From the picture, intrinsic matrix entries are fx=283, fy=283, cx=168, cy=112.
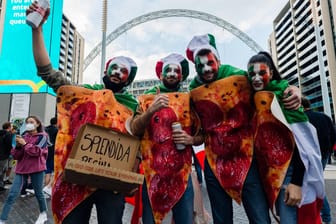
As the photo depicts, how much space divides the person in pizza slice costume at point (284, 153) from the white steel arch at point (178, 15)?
2543cm

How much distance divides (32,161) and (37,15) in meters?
3.11

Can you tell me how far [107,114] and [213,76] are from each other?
29.6 inches

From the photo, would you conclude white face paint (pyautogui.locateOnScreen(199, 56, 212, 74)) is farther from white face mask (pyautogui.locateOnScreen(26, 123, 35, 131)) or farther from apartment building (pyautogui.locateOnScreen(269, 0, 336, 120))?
apartment building (pyautogui.locateOnScreen(269, 0, 336, 120))

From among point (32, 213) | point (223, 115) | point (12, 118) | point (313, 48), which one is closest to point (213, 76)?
point (223, 115)

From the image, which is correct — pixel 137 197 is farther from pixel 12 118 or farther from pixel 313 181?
pixel 12 118

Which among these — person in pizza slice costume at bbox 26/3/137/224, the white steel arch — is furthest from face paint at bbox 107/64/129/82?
the white steel arch

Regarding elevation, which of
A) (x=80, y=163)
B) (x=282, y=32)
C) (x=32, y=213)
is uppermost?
(x=282, y=32)

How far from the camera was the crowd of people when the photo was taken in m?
1.69

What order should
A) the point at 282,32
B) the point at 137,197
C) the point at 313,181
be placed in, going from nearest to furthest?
the point at 313,181 → the point at 137,197 → the point at 282,32

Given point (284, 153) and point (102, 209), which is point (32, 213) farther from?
point (284, 153)

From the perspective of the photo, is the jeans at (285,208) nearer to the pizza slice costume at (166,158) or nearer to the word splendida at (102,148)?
the pizza slice costume at (166,158)

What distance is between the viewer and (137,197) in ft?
7.29

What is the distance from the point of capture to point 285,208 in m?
1.68

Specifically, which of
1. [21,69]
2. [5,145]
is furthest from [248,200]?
[21,69]
